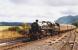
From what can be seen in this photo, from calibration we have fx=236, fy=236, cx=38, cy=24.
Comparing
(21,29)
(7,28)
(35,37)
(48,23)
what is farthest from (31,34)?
(7,28)

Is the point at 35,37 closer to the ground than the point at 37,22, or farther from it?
closer to the ground

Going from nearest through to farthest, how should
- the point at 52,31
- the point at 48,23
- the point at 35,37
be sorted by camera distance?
1. the point at 35,37
2. the point at 48,23
3. the point at 52,31

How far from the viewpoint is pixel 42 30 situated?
29.3m

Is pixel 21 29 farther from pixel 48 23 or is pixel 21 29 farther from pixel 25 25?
pixel 48 23

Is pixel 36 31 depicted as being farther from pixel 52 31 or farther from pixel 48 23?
pixel 52 31

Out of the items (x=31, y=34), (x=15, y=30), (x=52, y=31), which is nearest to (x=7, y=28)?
(x=15, y=30)

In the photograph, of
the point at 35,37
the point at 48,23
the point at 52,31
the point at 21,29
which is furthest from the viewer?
the point at 21,29

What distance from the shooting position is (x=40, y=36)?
1146 inches

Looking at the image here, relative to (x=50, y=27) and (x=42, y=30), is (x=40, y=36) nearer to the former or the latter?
(x=42, y=30)

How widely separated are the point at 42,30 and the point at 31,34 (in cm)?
145

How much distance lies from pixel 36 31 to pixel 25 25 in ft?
39.3

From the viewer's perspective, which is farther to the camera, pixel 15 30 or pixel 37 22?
pixel 15 30

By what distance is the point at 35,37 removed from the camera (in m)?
28.8

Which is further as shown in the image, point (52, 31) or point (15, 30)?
point (15, 30)
